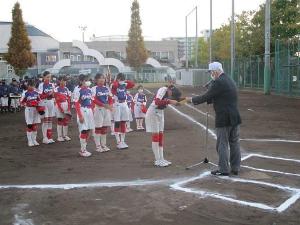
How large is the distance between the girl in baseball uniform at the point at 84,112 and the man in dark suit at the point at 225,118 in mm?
3564

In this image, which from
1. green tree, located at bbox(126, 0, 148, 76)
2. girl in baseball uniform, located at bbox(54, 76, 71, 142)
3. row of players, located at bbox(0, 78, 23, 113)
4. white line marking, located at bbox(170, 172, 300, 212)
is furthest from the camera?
green tree, located at bbox(126, 0, 148, 76)

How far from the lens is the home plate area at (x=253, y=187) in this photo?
734cm

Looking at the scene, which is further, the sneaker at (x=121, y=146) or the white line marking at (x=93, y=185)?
the sneaker at (x=121, y=146)

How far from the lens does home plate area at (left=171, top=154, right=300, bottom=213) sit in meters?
7.34

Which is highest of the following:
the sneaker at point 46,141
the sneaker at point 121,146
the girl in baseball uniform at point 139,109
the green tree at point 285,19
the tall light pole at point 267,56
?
the green tree at point 285,19

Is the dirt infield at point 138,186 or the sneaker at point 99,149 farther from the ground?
the sneaker at point 99,149

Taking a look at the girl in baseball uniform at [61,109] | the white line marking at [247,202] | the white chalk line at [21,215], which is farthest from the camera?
the girl in baseball uniform at [61,109]

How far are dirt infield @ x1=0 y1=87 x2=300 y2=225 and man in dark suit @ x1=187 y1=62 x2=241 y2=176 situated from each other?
33 cm

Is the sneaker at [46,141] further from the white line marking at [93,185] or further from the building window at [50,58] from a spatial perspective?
the building window at [50,58]

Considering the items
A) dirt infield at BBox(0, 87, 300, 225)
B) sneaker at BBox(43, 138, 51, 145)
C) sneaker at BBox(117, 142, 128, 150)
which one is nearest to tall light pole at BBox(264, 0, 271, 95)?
dirt infield at BBox(0, 87, 300, 225)

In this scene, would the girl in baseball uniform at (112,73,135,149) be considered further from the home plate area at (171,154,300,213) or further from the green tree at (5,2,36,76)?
the green tree at (5,2,36,76)

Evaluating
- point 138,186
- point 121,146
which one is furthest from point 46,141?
point 138,186

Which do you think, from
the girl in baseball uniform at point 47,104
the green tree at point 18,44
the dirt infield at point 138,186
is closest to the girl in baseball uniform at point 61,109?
the girl in baseball uniform at point 47,104

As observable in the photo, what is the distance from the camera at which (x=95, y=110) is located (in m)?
12.3
